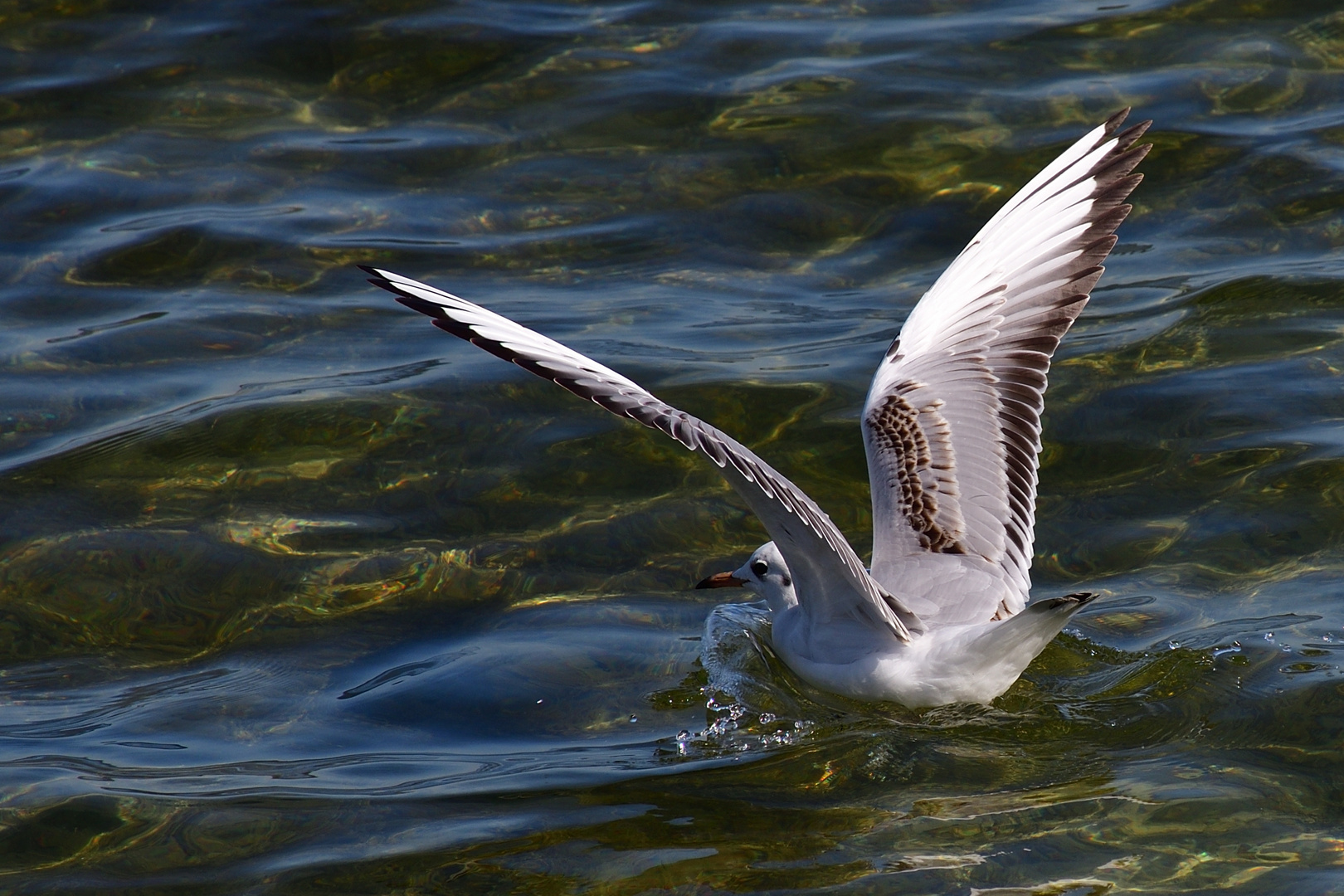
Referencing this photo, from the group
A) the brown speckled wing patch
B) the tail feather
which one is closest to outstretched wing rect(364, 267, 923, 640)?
the tail feather

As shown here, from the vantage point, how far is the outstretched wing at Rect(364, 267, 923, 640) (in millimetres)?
4191

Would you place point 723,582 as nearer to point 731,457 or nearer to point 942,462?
point 942,462

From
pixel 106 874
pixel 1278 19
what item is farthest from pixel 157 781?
pixel 1278 19

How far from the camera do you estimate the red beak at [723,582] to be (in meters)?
5.75

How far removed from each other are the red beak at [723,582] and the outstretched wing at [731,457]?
0.41m

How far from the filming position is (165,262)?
8.61m

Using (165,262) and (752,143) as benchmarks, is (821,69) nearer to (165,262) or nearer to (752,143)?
(752,143)

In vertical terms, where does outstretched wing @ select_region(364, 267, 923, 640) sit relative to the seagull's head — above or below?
above

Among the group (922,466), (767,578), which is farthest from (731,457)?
(922,466)

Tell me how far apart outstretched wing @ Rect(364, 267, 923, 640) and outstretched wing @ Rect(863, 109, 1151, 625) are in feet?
1.34

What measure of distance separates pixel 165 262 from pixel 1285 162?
6.17 m

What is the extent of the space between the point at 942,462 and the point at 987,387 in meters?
0.44

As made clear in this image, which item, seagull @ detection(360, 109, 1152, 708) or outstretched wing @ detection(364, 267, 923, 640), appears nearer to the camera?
outstretched wing @ detection(364, 267, 923, 640)

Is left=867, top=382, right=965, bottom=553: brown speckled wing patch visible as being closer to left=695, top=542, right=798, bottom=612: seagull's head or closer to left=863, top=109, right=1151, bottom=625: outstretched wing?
left=863, top=109, right=1151, bottom=625: outstretched wing
